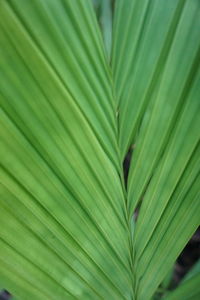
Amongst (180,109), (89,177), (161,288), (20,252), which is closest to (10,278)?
(20,252)

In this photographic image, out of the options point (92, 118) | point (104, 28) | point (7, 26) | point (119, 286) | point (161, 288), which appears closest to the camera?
point (7, 26)

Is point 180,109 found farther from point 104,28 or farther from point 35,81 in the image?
point 104,28

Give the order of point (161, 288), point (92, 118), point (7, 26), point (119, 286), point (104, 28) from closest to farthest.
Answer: point (7, 26) < point (92, 118) < point (119, 286) < point (104, 28) < point (161, 288)

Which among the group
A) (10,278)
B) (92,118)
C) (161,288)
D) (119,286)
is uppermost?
(92,118)

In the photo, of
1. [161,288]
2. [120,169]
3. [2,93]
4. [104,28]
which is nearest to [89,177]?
[120,169]

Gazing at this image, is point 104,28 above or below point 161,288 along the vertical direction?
above

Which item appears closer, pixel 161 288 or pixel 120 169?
pixel 120 169
